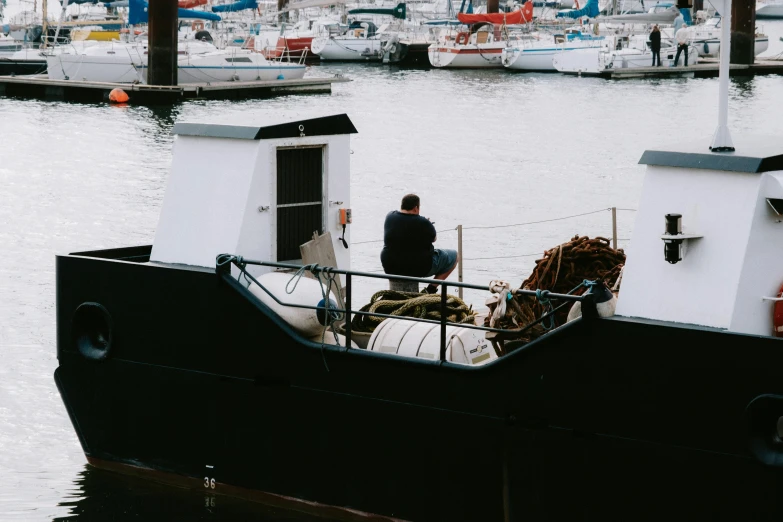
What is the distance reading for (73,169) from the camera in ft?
109

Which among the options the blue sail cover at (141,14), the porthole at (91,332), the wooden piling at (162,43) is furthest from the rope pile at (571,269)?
the blue sail cover at (141,14)

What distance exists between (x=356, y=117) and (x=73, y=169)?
556 inches

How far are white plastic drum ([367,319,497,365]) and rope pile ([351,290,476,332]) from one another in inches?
15.6

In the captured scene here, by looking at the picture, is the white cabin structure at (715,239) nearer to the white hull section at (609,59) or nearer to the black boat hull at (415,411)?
the black boat hull at (415,411)

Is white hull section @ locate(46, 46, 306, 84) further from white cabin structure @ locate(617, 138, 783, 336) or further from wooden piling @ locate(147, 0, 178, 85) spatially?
white cabin structure @ locate(617, 138, 783, 336)

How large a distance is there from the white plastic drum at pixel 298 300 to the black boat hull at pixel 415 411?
4.2 inches

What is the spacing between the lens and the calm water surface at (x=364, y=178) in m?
11.7

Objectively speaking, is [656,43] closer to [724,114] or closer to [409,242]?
[409,242]

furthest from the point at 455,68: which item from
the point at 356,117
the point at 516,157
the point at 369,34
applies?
the point at 516,157

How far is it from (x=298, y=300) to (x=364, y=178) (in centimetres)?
2222

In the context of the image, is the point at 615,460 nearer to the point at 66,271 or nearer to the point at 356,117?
the point at 66,271

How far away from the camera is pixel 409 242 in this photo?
1098cm

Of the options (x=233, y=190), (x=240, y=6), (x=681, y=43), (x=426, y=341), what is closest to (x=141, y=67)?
(x=240, y=6)

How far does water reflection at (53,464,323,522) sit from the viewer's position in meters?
9.89
